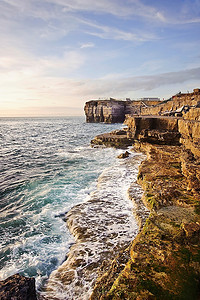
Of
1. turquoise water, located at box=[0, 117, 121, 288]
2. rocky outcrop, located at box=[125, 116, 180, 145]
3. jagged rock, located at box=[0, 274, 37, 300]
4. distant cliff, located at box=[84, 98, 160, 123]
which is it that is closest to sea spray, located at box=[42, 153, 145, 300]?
turquoise water, located at box=[0, 117, 121, 288]

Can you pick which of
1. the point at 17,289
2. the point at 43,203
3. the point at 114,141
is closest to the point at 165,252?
the point at 17,289

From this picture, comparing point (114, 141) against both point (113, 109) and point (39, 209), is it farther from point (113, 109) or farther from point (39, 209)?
point (113, 109)

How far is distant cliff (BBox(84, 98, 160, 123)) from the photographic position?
73.4 metres

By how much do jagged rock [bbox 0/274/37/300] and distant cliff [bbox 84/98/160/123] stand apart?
70325 millimetres

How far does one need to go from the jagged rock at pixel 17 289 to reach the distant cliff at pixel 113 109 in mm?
70325

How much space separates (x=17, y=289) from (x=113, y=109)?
241 feet

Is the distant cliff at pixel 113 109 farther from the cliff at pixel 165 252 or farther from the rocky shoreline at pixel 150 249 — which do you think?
the cliff at pixel 165 252

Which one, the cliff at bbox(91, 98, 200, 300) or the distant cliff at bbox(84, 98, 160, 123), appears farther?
the distant cliff at bbox(84, 98, 160, 123)

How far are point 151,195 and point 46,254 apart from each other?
12.5ft

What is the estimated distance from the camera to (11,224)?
7203mm

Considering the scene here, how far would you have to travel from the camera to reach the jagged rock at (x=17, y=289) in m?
2.74

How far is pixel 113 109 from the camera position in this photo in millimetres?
73250

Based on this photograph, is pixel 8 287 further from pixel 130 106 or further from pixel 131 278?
pixel 130 106

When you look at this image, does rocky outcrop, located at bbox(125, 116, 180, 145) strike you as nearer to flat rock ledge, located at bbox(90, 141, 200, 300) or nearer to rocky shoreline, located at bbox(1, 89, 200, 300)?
rocky shoreline, located at bbox(1, 89, 200, 300)
